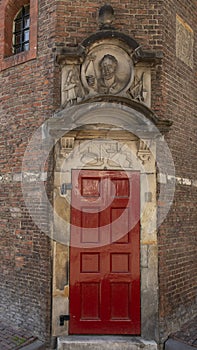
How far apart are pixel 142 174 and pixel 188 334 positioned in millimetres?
2740

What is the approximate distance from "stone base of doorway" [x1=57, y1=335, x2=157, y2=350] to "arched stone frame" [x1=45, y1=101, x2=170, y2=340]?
17cm

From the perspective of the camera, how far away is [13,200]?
5.93 m

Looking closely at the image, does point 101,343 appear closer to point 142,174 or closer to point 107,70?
point 142,174

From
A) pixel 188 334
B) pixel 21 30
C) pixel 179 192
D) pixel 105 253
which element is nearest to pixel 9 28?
pixel 21 30

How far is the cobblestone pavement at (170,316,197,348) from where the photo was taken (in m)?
5.13

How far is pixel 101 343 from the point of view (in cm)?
491

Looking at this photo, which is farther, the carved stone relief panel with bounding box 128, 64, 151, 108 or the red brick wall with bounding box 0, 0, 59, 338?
the carved stone relief panel with bounding box 128, 64, 151, 108

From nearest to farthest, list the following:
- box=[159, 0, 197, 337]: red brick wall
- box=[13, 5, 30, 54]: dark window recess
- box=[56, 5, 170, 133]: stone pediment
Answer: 1. box=[56, 5, 170, 133]: stone pediment
2. box=[159, 0, 197, 337]: red brick wall
3. box=[13, 5, 30, 54]: dark window recess

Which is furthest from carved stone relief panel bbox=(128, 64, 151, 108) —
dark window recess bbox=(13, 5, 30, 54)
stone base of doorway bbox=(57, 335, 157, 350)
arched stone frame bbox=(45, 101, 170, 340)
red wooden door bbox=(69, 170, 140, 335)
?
stone base of doorway bbox=(57, 335, 157, 350)

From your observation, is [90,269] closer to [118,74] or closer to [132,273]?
[132,273]

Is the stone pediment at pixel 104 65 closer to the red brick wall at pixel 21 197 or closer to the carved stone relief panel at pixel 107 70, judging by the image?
the carved stone relief panel at pixel 107 70

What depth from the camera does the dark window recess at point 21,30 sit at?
21.0ft

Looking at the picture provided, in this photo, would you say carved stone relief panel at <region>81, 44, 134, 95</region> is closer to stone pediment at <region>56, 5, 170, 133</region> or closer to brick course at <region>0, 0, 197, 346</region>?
stone pediment at <region>56, 5, 170, 133</region>

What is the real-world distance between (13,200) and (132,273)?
2.46 metres
